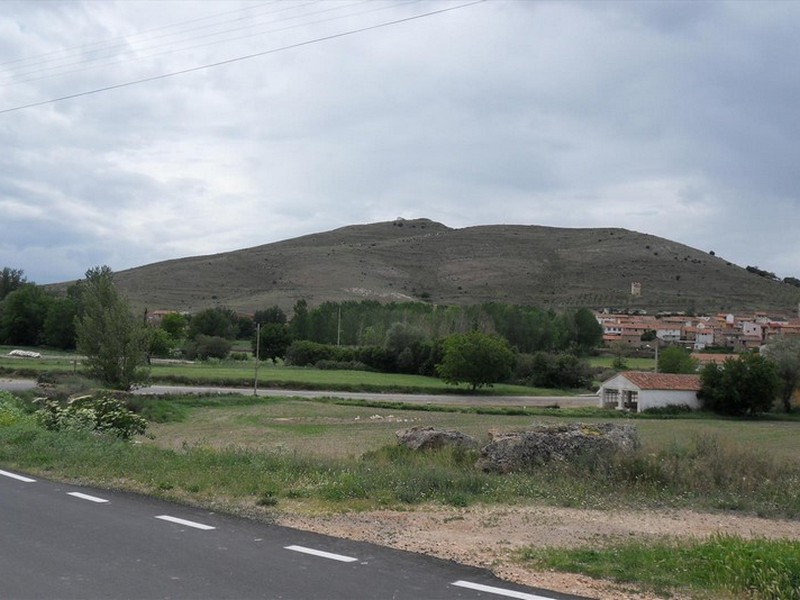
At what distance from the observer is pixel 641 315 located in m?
138

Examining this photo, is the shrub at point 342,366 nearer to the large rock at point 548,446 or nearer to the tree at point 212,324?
the tree at point 212,324

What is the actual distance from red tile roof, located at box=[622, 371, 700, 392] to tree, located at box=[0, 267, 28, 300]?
104 meters

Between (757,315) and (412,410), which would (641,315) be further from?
(412,410)

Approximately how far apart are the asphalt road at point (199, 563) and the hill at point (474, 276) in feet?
427

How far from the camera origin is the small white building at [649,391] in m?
69.6

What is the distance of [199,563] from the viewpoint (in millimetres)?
7258

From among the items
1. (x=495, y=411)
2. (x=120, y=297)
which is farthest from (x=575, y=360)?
(x=120, y=297)

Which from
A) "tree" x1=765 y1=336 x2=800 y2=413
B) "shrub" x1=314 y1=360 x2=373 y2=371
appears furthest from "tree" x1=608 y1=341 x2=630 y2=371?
"tree" x1=765 y1=336 x2=800 y2=413

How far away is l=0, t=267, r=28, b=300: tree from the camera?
135875 millimetres

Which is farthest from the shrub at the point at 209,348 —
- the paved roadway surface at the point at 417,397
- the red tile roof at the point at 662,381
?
the red tile roof at the point at 662,381

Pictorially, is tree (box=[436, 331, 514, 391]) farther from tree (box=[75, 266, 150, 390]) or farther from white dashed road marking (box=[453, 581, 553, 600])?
white dashed road marking (box=[453, 581, 553, 600])

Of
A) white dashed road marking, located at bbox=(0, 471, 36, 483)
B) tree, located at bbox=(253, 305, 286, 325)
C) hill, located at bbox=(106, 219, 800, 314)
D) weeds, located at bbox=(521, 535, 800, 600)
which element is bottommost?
white dashed road marking, located at bbox=(0, 471, 36, 483)

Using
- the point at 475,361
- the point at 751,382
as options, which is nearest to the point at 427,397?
the point at 475,361

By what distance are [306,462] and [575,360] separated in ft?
287
